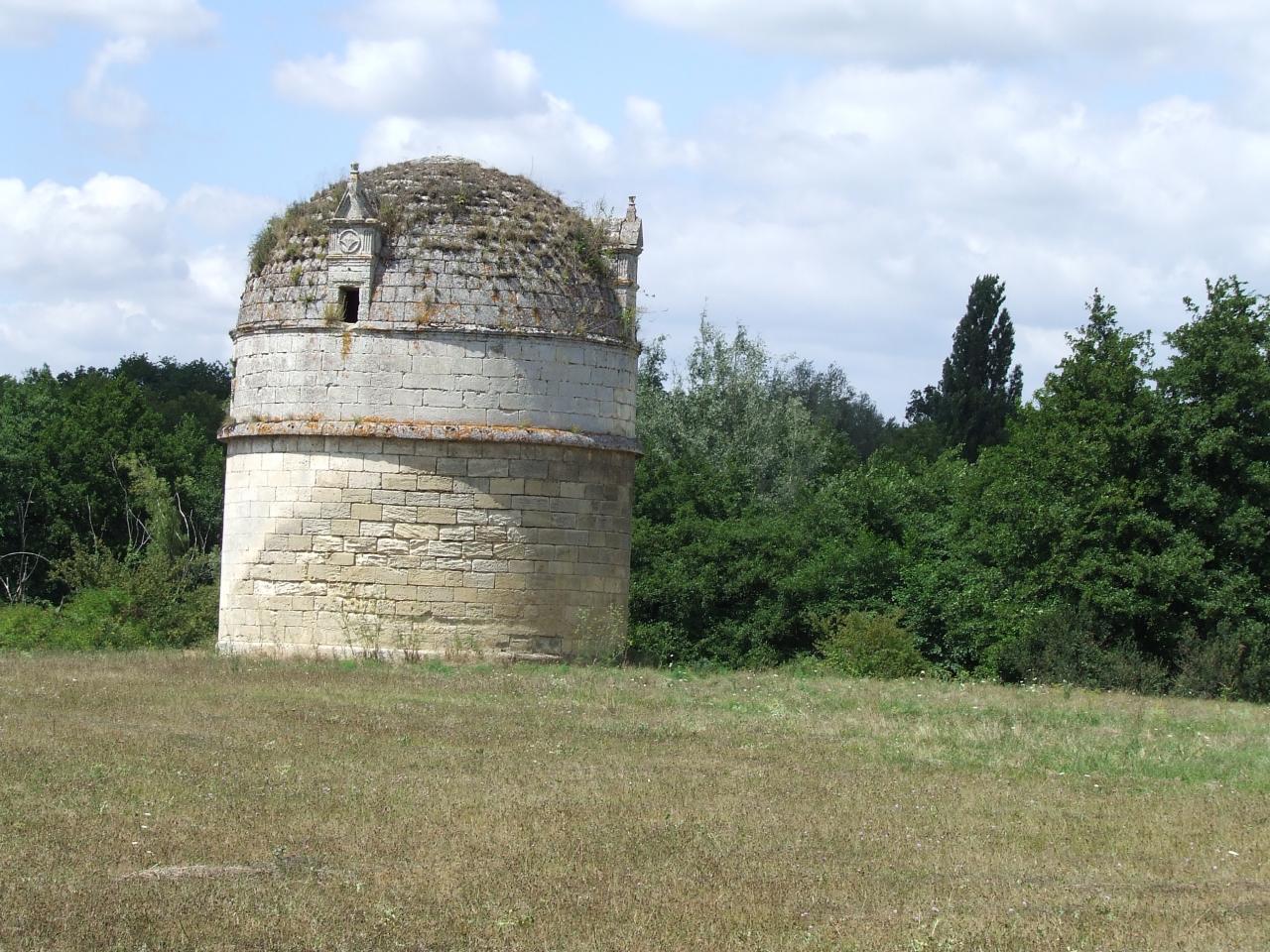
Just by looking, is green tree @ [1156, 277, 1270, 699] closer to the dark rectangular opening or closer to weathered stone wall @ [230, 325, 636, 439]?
weathered stone wall @ [230, 325, 636, 439]

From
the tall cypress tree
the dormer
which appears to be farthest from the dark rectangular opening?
the tall cypress tree

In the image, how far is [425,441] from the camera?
18906mm

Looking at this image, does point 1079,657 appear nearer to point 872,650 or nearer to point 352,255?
point 872,650

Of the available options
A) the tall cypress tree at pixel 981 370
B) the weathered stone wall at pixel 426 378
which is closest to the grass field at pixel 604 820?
the weathered stone wall at pixel 426 378

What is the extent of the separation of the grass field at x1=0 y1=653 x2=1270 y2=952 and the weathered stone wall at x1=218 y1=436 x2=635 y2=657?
83.8 inches

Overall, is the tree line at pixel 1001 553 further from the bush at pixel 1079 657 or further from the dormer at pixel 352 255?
the dormer at pixel 352 255

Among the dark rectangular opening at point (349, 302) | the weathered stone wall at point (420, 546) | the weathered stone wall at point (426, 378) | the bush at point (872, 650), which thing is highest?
the dark rectangular opening at point (349, 302)

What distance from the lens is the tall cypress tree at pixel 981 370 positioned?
53.8m

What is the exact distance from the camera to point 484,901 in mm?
8422

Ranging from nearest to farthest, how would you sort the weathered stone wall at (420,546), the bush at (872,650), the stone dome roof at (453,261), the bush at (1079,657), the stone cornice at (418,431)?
the stone cornice at (418,431) → the weathered stone wall at (420,546) → the stone dome roof at (453,261) → the bush at (1079,657) → the bush at (872,650)

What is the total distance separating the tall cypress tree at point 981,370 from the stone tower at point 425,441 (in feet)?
117

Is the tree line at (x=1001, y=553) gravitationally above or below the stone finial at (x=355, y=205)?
below

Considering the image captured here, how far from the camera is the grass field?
8.05 meters

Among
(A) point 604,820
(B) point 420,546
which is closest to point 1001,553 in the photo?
(B) point 420,546
